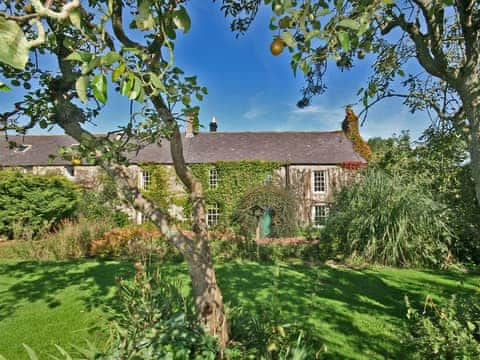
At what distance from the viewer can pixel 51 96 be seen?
310cm

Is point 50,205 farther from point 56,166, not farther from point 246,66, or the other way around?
point 246,66

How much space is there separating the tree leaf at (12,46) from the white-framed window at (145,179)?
1981 centimetres

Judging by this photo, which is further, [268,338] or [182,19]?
[268,338]

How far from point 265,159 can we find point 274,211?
245 inches

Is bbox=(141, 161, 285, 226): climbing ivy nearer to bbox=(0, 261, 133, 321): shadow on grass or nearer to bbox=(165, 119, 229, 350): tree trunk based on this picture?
bbox=(0, 261, 133, 321): shadow on grass

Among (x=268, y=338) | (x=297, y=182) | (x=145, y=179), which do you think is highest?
(x=145, y=179)

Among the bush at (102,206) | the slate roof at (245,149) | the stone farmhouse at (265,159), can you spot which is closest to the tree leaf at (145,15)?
the bush at (102,206)

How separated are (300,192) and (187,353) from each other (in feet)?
54.9

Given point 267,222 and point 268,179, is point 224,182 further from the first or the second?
point 267,222

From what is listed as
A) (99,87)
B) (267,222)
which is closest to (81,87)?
(99,87)

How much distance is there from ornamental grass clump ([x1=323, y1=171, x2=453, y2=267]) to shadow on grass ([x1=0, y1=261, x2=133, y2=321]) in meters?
6.44

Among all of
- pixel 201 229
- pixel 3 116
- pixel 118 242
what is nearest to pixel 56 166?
pixel 118 242

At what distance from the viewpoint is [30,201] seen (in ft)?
46.5

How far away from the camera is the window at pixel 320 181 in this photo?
62.5ft
